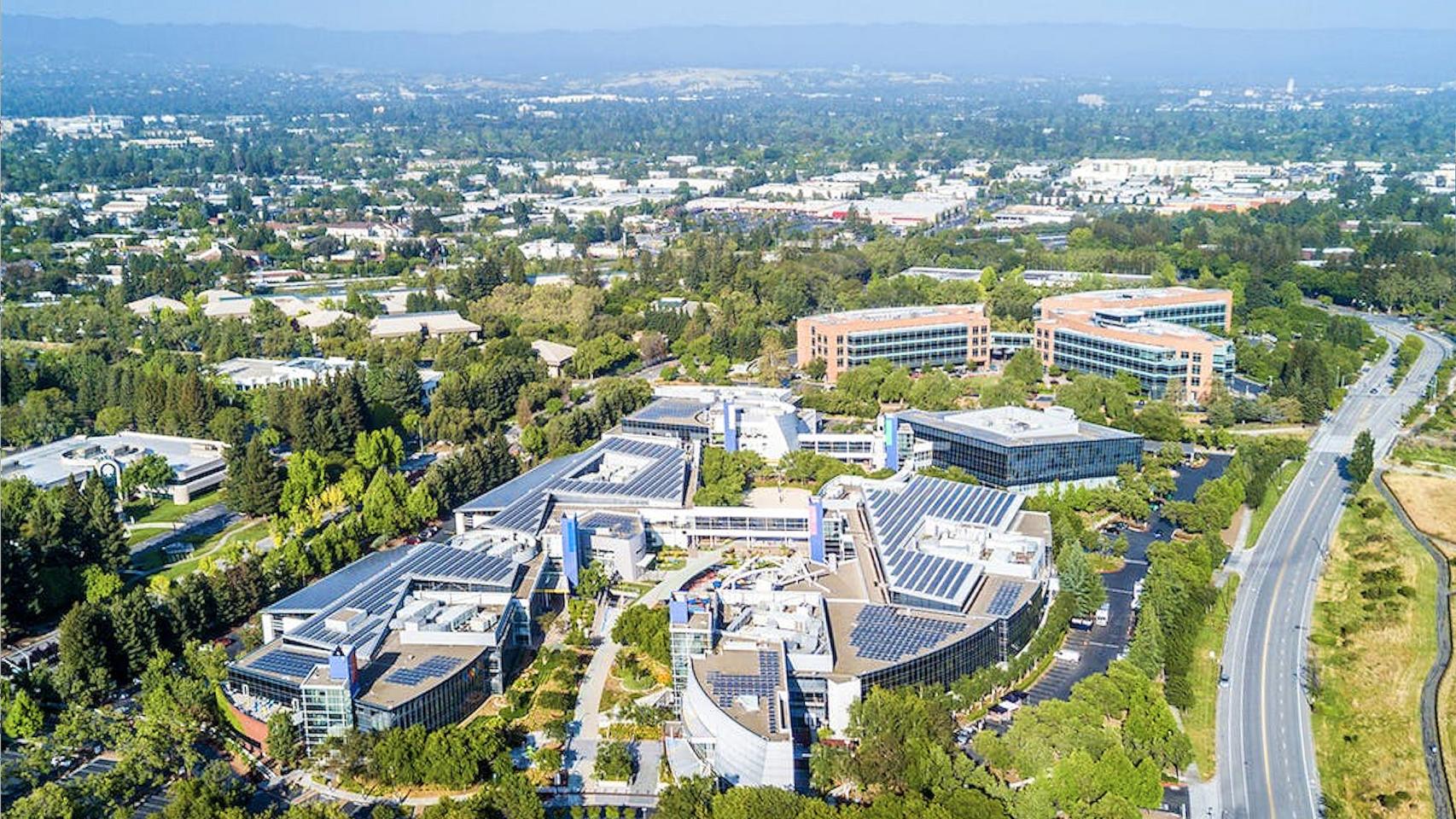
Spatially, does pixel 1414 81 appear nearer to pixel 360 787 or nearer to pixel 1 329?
pixel 1 329

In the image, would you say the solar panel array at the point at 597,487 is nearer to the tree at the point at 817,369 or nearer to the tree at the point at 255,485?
the tree at the point at 255,485

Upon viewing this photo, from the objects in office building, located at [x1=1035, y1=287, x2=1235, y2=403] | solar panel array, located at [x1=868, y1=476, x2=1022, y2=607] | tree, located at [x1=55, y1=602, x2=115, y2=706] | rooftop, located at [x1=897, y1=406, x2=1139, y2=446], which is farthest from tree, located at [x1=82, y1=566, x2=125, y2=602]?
office building, located at [x1=1035, y1=287, x2=1235, y2=403]

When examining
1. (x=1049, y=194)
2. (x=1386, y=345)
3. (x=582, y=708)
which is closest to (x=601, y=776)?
(x=582, y=708)

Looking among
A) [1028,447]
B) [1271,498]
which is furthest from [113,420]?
[1271,498]

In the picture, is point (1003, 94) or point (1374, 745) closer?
point (1374, 745)

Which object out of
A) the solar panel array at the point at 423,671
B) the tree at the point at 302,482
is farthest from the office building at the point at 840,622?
the tree at the point at 302,482

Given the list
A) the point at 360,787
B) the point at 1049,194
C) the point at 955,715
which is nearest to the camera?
the point at 360,787
